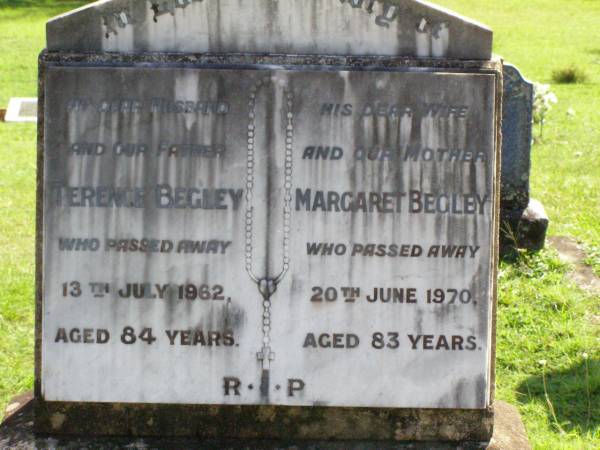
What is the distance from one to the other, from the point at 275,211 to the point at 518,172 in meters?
3.74

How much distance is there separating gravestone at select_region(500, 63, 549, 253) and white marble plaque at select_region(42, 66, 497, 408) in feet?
10.6

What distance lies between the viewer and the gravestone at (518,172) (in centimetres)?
656

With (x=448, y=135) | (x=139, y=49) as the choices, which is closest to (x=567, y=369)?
(x=448, y=135)

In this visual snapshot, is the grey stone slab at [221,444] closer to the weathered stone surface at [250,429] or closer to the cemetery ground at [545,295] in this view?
the weathered stone surface at [250,429]

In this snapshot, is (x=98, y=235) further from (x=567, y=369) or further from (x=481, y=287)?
(x=567, y=369)

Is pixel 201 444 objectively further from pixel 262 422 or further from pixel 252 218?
pixel 252 218

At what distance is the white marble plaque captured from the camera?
3348 mm

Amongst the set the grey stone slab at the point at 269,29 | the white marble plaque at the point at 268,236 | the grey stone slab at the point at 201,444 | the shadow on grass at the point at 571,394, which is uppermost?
the grey stone slab at the point at 269,29

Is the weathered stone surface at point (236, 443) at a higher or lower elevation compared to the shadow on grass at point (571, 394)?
higher

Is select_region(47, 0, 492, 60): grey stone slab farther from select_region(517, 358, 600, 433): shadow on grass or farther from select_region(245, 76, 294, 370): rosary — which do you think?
select_region(517, 358, 600, 433): shadow on grass

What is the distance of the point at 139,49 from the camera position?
340 centimetres

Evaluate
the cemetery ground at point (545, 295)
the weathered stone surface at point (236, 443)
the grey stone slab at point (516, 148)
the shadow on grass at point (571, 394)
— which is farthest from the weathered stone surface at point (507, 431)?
the grey stone slab at point (516, 148)

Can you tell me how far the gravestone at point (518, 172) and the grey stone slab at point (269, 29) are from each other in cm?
332

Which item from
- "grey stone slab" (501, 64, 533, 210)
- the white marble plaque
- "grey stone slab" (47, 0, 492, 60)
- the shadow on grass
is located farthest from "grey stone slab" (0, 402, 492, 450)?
"grey stone slab" (501, 64, 533, 210)
